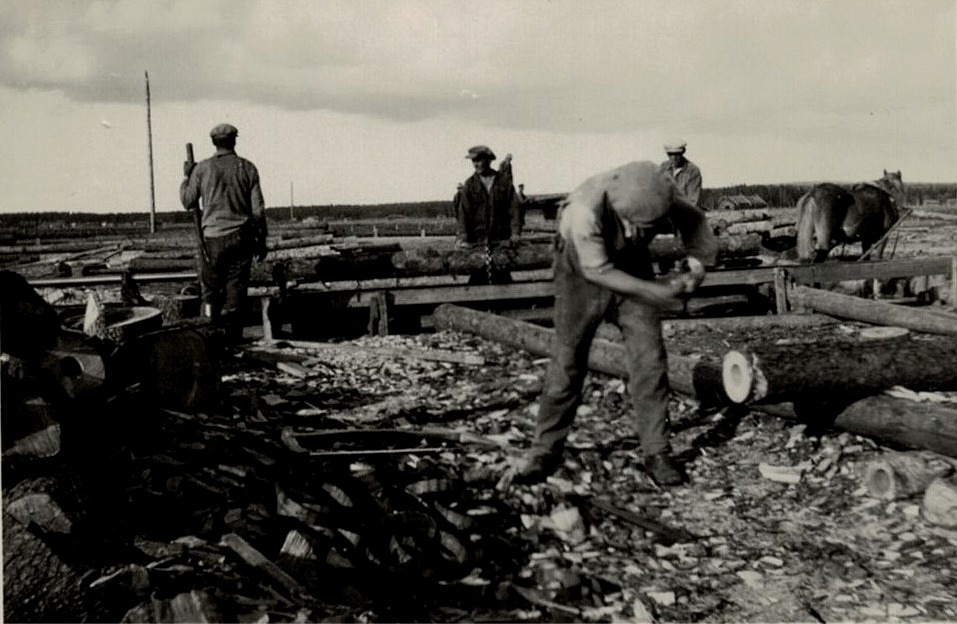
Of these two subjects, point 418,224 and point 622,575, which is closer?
point 622,575

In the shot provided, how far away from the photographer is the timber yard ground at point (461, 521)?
333 cm

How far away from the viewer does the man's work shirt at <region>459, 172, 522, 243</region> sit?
955 cm

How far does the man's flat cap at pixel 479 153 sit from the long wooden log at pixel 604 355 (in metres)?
1.95

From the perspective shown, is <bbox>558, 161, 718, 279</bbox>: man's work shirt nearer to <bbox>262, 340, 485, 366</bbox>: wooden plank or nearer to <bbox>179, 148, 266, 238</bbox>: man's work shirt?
<bbox>262, 340, 485, 366</bbox>: wooden plank

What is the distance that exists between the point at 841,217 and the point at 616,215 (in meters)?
11.1

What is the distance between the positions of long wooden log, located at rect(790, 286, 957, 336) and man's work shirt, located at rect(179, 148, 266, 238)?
6.36m

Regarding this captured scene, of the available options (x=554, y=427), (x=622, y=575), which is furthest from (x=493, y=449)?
(x=622, y=575)

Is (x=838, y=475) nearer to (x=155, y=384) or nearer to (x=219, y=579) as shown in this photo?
(x=219, y=579)

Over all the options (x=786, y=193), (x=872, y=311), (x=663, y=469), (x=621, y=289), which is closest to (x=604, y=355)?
(x=663, y=469)

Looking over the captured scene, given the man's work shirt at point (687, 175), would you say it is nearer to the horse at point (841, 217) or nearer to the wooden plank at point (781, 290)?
the wooden plank at point (781, 290)

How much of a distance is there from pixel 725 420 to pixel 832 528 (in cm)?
131

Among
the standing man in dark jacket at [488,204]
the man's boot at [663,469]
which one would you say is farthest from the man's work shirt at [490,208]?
the man's boot at [663,469]

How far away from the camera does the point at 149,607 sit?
3074mm

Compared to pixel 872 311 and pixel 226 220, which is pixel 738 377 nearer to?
pixel 226 220
